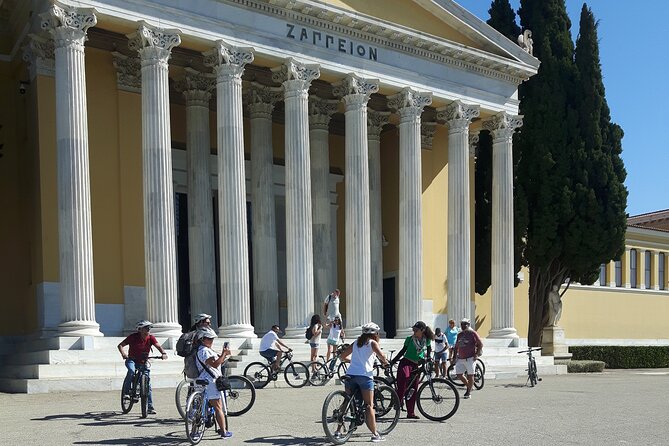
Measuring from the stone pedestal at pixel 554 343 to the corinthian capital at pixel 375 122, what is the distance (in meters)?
11.6

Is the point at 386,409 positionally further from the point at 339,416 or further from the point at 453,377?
the point at 453,377

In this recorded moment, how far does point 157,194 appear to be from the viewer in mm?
21766

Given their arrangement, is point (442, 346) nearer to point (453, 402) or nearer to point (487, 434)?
point (453, 402)

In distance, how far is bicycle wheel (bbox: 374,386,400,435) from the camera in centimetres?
1252

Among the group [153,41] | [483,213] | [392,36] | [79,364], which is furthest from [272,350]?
[483,213]

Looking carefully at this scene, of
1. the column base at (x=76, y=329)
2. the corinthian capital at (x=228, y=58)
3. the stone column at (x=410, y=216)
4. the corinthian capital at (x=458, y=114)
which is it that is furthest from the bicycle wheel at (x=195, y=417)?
the corinthian capital at (x=458, y=114)

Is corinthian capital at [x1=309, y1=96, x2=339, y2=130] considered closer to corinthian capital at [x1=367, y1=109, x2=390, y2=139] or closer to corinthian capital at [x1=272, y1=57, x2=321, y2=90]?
corinthian capital at [x1=367, y1=109, x2=390, y2=139]

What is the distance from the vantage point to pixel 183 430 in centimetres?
1289

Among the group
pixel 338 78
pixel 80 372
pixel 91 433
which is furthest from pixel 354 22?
pixel 91 433

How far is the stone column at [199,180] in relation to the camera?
26.0 metres

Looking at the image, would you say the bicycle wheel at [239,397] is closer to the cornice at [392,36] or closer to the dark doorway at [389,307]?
the cornice at [392,36]

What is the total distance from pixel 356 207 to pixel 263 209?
3.08 meters

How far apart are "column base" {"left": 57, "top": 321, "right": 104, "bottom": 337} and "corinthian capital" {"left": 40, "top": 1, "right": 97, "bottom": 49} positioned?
252 inches

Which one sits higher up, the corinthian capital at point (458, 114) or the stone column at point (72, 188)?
the corinthian capital at point (458, 114)
